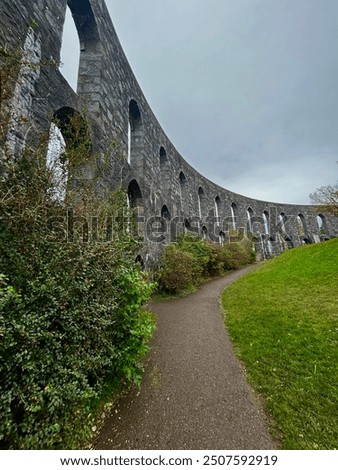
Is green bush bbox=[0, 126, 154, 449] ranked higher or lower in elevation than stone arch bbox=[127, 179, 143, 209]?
lower

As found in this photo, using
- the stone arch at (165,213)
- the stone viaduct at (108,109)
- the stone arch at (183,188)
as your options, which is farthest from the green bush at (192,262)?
the stone arch at (183,188)

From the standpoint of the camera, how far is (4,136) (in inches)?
79.4

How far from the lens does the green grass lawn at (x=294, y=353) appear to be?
174cm

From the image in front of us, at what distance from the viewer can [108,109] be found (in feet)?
17.2

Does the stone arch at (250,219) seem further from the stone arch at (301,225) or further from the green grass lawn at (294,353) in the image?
the green grass lawn at (294,353)

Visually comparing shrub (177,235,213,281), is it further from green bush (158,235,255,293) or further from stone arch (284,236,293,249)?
stone arch (284,236,293,249)

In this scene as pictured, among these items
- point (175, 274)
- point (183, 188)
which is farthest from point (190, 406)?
point (183, 188)

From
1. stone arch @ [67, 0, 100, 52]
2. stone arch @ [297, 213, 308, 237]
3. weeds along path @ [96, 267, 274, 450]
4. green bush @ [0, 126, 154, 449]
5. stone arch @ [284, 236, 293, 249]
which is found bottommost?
weeds along path @ [96, 267, 274, 450]

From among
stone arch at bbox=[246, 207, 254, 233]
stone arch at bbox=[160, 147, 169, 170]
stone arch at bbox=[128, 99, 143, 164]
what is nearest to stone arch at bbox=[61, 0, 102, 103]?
stone arch at bbox=[128, 99, 143, 164]

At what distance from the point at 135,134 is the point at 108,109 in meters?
2.75

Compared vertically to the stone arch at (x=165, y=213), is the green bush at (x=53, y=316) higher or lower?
lower

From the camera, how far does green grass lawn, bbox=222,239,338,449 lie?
1745mm

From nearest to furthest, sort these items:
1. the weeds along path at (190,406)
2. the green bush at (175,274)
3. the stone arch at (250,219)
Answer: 1. the weeds along path at (190,406)
2. the green bush at (175,274)
3. the stone arch at (250,219)

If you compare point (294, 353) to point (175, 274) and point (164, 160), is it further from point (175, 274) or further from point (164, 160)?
point (164, 160)
